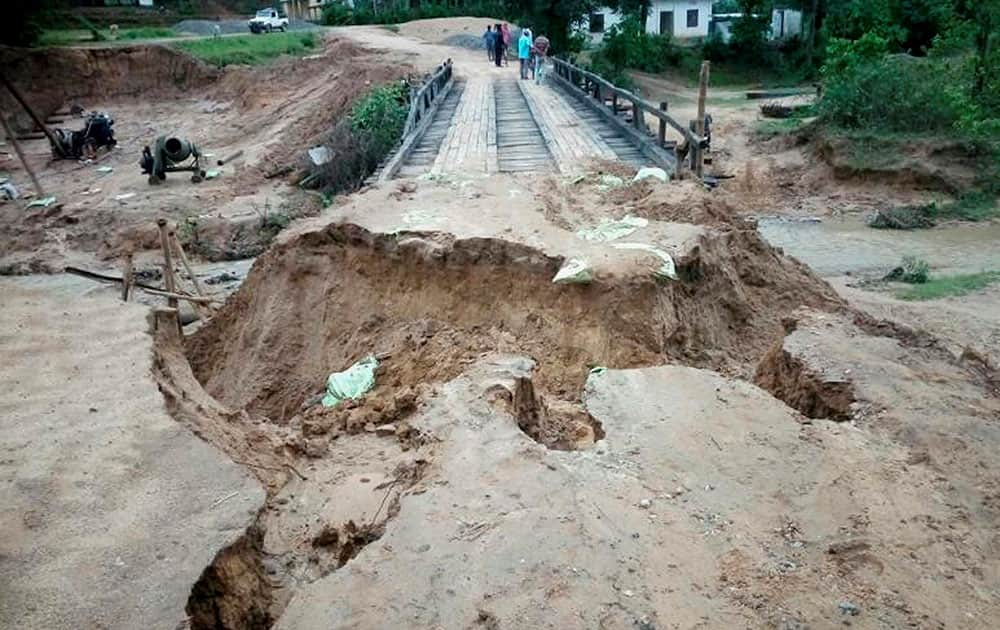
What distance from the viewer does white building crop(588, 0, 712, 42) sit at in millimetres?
42906

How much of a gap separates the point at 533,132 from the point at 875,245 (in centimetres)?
663

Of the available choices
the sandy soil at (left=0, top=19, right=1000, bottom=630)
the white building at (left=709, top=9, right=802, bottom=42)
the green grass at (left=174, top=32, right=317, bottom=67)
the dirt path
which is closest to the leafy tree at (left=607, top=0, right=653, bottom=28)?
the white building at (left=709, top=9, right=802, bottom=42)

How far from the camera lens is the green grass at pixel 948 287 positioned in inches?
435

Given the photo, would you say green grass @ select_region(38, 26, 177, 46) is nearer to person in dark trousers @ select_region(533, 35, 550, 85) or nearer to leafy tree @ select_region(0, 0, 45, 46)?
leafy tree @ select_region(0, 0, 45, 46)

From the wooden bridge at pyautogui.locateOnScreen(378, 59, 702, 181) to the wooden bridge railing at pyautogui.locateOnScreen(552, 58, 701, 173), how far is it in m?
0.02

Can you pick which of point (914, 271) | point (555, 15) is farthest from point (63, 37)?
point (914, 271)

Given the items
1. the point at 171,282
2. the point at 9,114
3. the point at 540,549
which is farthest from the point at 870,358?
the point at 9,114

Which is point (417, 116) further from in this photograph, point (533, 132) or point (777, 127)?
point (777, 127)

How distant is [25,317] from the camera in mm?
6859

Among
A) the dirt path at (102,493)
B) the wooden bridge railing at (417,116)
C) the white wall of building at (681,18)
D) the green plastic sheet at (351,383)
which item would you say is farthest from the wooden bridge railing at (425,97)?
the white wall of building at (681,18)

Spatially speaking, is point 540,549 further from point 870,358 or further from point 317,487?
point 870,358

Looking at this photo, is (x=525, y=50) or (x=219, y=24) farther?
(x=219, y=24)

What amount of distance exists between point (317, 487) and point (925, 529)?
346cm

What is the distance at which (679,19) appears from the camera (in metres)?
43.9
